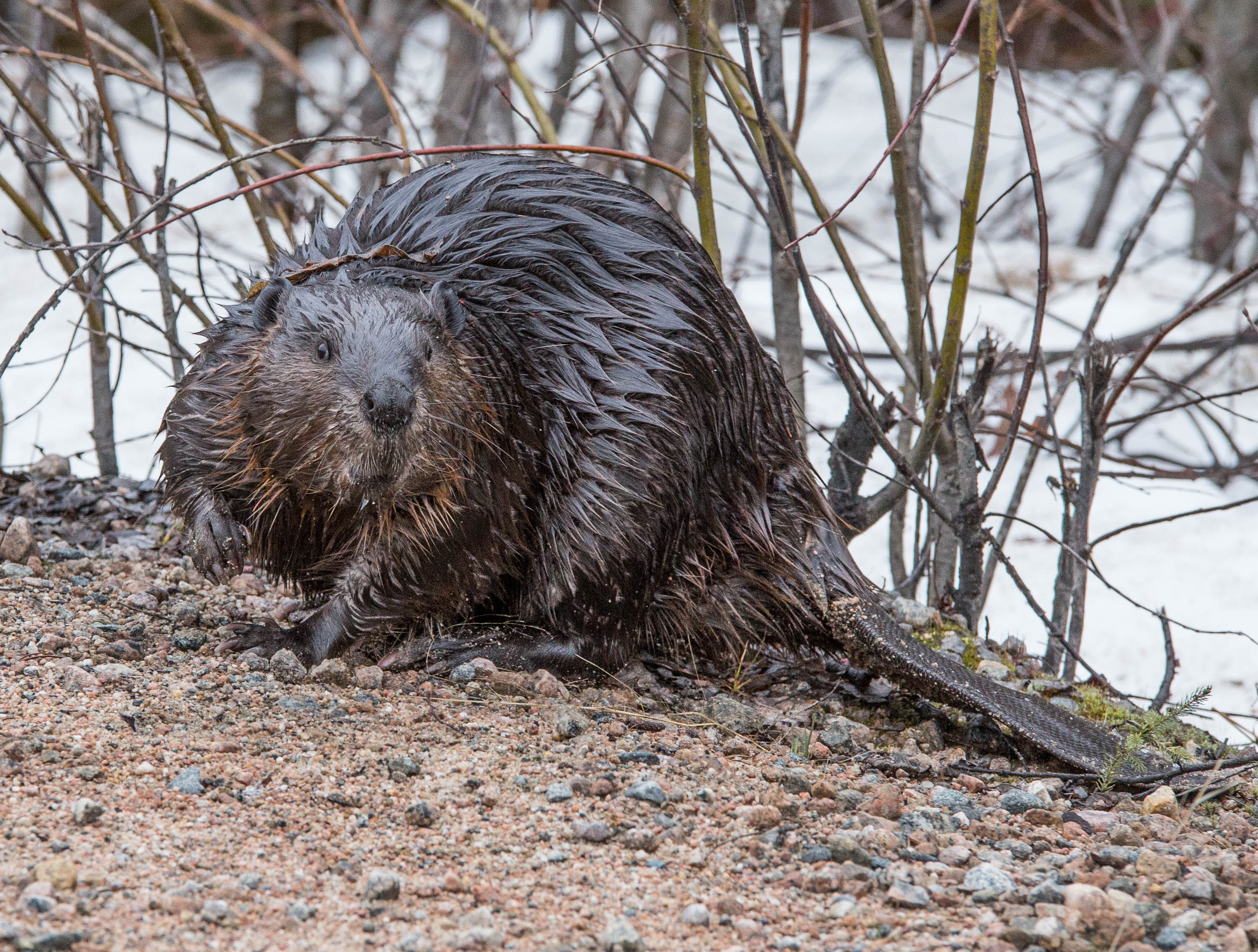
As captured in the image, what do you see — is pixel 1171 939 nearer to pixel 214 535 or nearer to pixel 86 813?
pixel 86 813

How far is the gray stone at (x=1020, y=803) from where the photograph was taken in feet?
7.65

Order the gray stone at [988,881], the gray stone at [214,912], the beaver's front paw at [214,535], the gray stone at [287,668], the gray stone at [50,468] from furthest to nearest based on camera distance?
the gray stone at [50,468]
the beaver's front paw at [214,535]
the gray stone at [287,668]
the gray stone at [988,881]
the gray stone at [214,912]

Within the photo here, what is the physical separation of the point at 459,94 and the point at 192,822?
519cm

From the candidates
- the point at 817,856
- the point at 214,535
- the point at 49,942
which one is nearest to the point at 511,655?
the point at 214,535

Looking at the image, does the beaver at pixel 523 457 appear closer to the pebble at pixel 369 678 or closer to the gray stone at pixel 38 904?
the pebble at pixel 369 678

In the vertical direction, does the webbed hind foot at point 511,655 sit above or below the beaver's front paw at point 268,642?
below

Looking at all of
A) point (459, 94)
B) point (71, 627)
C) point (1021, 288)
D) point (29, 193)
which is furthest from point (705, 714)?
point (1021, 288)

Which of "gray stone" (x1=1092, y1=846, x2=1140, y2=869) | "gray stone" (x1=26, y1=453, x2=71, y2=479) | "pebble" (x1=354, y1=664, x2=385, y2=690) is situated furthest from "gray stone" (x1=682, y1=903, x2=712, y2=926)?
"gray stone" (x1=26, y1=453, x2=71, y2=479)

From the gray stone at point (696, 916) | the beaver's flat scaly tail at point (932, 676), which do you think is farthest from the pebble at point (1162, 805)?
the gray stone at point (696, 916)

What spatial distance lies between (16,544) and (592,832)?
5.97 feet

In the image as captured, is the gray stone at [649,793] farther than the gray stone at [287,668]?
No

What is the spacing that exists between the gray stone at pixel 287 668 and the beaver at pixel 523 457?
105 millimetres

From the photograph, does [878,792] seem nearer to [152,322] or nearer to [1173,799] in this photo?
[1173,799]

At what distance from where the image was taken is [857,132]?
36.2 feet
